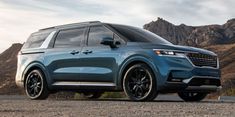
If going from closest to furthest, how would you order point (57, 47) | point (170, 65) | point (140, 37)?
point (170, 65) < point (140, 37) < point (57, 47)

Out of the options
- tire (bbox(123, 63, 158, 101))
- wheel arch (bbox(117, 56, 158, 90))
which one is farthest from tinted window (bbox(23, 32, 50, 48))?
tire (bbox(123, 63, 158, 101))

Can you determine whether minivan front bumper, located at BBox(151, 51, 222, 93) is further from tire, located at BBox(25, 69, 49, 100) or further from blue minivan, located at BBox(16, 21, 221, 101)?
tire, located at BBox(25, 69, 49, 100)

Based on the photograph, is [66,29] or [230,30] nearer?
[66,29]

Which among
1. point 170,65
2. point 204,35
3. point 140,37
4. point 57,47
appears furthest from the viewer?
point 204,35

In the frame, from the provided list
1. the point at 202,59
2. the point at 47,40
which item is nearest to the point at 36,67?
the point at 47,40

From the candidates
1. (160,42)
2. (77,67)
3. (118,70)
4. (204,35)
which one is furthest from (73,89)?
(204,35)

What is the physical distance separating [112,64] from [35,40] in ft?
9.55

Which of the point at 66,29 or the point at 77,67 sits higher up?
the point at 66,29

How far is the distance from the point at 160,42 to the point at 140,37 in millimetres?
463

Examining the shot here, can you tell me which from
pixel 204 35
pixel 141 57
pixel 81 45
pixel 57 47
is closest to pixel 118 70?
pixel 141 57

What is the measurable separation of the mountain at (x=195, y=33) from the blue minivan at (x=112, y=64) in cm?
12931

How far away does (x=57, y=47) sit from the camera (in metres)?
11.7

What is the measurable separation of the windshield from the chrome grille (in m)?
0.97

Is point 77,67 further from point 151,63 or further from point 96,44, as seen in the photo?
point 151,63
